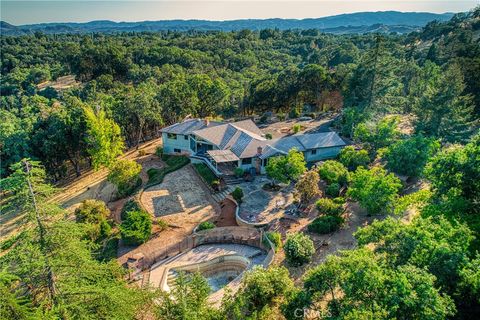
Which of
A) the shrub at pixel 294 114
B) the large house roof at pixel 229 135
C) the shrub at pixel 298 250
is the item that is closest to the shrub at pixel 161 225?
the shrub at pixel 298 250

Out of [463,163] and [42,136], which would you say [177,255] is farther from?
[42,136]

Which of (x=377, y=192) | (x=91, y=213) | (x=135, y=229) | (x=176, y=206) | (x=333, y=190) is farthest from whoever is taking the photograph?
(x=176, y=206)

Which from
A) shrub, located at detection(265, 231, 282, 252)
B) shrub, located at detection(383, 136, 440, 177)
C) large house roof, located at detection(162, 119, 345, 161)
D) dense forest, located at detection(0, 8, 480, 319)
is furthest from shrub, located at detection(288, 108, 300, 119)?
shrub, located at detection(265, 231, 282, 252)

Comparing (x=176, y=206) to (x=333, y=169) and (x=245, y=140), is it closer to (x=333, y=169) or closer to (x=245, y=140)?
(x=245, y=140)

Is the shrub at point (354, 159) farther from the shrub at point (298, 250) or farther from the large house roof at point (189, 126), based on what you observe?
the large house roof at point (189, 126)

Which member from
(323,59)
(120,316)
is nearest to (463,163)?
(120,316)

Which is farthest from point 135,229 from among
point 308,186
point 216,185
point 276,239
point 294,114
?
point 294,114
